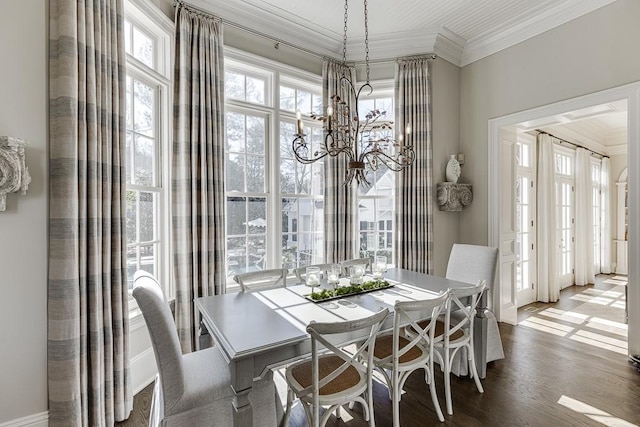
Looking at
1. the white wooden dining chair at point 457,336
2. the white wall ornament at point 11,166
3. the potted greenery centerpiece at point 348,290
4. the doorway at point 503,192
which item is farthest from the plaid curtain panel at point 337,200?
the white wall ornament at point 11,166

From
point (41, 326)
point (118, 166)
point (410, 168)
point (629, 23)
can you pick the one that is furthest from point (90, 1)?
point (629, 23)

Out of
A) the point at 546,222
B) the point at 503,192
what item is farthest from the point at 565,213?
the point at 503,192

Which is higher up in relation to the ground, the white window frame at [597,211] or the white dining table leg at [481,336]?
the white window frame at [597,211]

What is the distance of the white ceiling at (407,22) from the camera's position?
317 centimetres

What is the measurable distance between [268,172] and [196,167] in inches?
34.9

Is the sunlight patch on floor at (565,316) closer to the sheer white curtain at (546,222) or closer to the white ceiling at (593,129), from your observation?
the sheer white curtain at (546,222)

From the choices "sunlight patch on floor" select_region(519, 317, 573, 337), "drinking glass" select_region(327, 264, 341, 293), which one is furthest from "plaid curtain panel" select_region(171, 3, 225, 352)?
"sunlight patch on floor" select_region(519, 317, 573, 337)

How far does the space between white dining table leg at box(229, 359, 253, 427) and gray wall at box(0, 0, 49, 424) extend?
48.0 inches

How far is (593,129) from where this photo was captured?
19.6ft

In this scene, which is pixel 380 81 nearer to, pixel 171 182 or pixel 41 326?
pixel 171 182

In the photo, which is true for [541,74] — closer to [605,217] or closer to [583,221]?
[583,221]

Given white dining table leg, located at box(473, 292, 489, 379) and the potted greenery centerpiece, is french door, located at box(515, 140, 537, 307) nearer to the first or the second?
white dining table leg, located at box(473, 292, 489, 379)

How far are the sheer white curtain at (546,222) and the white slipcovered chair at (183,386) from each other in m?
4.77

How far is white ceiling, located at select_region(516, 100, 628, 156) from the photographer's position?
144 inches
